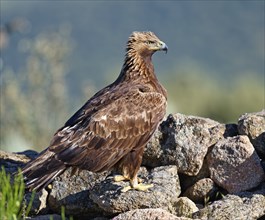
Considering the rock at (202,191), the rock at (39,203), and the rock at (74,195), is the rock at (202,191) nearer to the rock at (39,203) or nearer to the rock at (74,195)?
the rock at (74,195)

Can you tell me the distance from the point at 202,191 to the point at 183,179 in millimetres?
317

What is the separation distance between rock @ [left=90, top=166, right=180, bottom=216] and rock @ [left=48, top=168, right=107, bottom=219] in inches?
9.2

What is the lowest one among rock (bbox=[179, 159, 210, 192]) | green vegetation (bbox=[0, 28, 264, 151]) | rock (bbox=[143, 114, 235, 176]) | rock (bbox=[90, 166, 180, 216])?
rock (bbox=[90, 166, 180, 216])

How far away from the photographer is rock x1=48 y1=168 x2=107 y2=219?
11.1 m

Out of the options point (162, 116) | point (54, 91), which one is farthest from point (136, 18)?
point (162, 116)

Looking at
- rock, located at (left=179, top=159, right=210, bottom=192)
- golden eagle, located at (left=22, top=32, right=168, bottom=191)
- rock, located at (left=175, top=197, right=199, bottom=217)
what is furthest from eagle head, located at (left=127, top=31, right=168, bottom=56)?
rock, located at (left=175, top=197, right=199, bottom=217)

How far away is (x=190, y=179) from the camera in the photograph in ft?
37.3

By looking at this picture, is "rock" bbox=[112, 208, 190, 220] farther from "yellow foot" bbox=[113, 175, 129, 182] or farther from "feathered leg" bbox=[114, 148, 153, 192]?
"yellow foot" bbox=[113, 175, 129, 182]

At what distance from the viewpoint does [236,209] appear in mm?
10375

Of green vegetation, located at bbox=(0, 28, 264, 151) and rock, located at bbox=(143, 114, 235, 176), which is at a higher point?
green vegetation, located at bbox=(0, 28, 264, 151)

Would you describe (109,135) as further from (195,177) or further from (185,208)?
(185,208)

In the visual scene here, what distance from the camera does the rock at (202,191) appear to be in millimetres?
11195

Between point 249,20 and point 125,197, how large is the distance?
248 feet

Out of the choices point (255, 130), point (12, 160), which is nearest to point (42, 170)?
point (12, 160)
